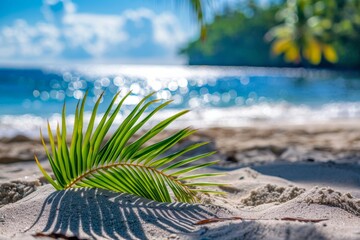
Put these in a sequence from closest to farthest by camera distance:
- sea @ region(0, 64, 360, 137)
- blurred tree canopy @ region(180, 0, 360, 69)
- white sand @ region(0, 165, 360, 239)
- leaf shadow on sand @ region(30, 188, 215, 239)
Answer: white sand @ region(0, 165, 360, 239)
leaf shadow on sand @ region(30, 188, 215, 239)
sea @ region(0, 64, 360, 137)
blurred tree canopy @ region(180, 0, 360, 69)

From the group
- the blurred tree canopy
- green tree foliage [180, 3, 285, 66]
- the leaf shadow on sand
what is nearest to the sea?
the leaf shadow on sand

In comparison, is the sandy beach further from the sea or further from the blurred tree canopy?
the blurred tree canopy

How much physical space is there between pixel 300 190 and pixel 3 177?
1977 mm

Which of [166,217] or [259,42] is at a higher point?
[166,217]

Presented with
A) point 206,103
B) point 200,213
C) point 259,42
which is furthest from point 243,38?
point 200,213

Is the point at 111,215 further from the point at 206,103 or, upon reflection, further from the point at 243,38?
the point at 243,38

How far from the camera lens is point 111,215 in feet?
6.66

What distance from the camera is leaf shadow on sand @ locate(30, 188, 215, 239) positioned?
6.26ft

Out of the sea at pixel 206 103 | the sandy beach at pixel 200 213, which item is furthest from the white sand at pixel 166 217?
the sea at pixel 206 103

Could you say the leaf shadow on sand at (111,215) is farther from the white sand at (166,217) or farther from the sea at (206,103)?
the sea at (206,103)

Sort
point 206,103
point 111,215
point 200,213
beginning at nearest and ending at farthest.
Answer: point 111,215, point 200,213, point 206,103

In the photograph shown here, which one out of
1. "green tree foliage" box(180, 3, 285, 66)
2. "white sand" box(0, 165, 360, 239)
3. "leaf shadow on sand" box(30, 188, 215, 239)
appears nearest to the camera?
"white sand" box(0, 165, 360, 239)

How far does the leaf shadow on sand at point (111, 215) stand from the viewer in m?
1.91

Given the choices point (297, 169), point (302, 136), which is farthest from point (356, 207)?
point (302, 136)
